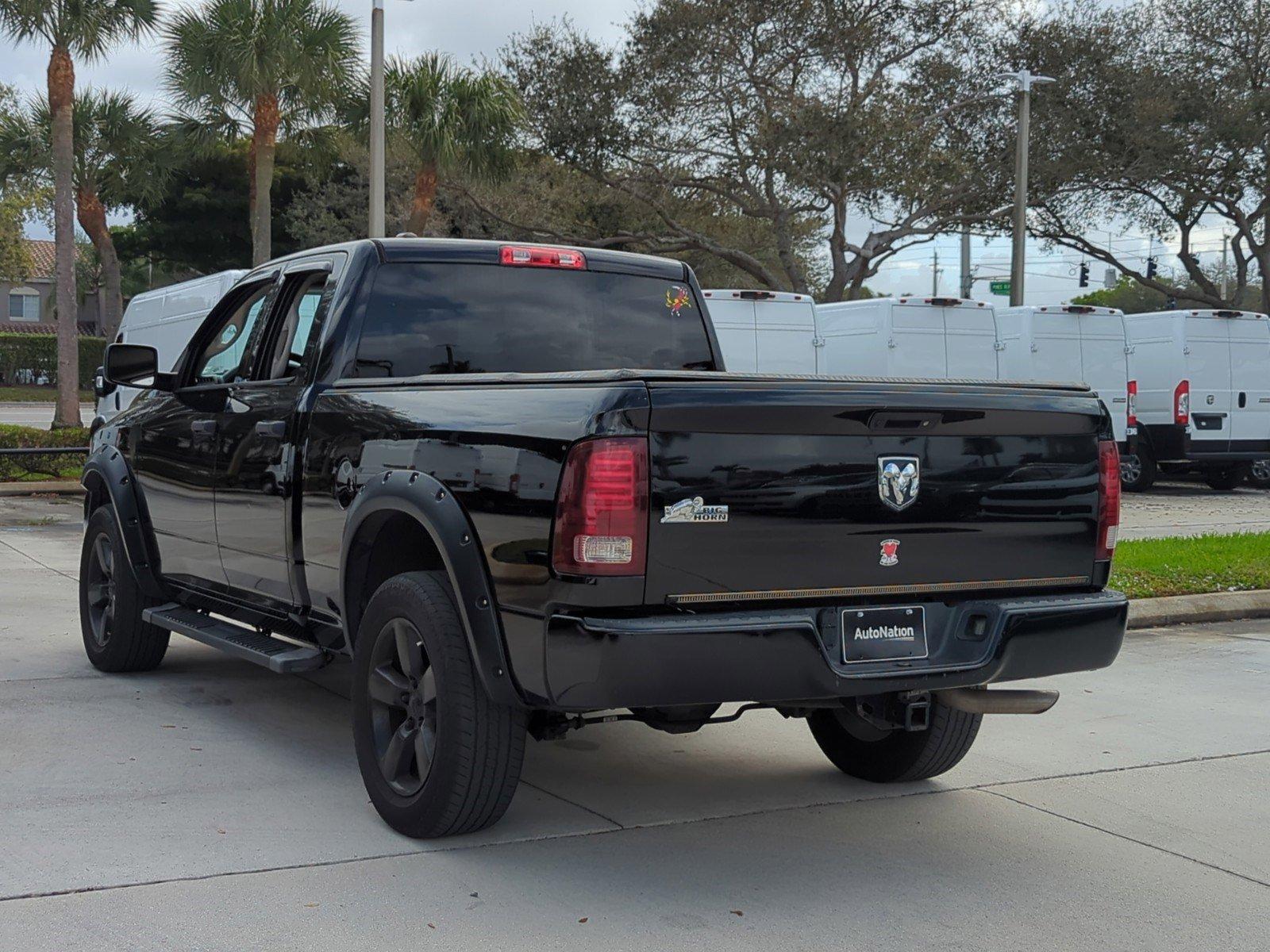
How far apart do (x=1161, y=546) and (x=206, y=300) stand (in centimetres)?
1054

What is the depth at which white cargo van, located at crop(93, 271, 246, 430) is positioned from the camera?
16922 mm

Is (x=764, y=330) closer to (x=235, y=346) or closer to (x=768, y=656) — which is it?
(x=235, y=346)

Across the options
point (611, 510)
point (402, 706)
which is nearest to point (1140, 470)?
point (402, 706)

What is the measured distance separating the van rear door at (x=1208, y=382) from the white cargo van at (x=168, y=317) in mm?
12971

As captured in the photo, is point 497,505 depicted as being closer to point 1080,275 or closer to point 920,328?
point 920,328

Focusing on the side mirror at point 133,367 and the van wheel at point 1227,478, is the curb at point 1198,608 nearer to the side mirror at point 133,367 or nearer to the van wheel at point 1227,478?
the side mirror at point 133,367

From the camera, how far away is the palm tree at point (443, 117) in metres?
26.0

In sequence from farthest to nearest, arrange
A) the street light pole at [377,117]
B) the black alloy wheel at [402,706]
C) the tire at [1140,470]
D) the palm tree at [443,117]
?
the palm tree at [443,117] < the tire at [1140,470] < the street light pole at [377,117] < the black alloy wheel at [402,706]

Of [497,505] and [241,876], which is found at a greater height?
[497,505]

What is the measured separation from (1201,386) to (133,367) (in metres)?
17.4

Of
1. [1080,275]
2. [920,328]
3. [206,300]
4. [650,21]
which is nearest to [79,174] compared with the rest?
[650,21]

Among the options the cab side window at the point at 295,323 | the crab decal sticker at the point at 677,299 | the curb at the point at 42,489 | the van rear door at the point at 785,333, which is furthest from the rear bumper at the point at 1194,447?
the cab side window at the point at 295,323

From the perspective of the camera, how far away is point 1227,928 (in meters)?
4.28

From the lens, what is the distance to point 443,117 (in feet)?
85.9
